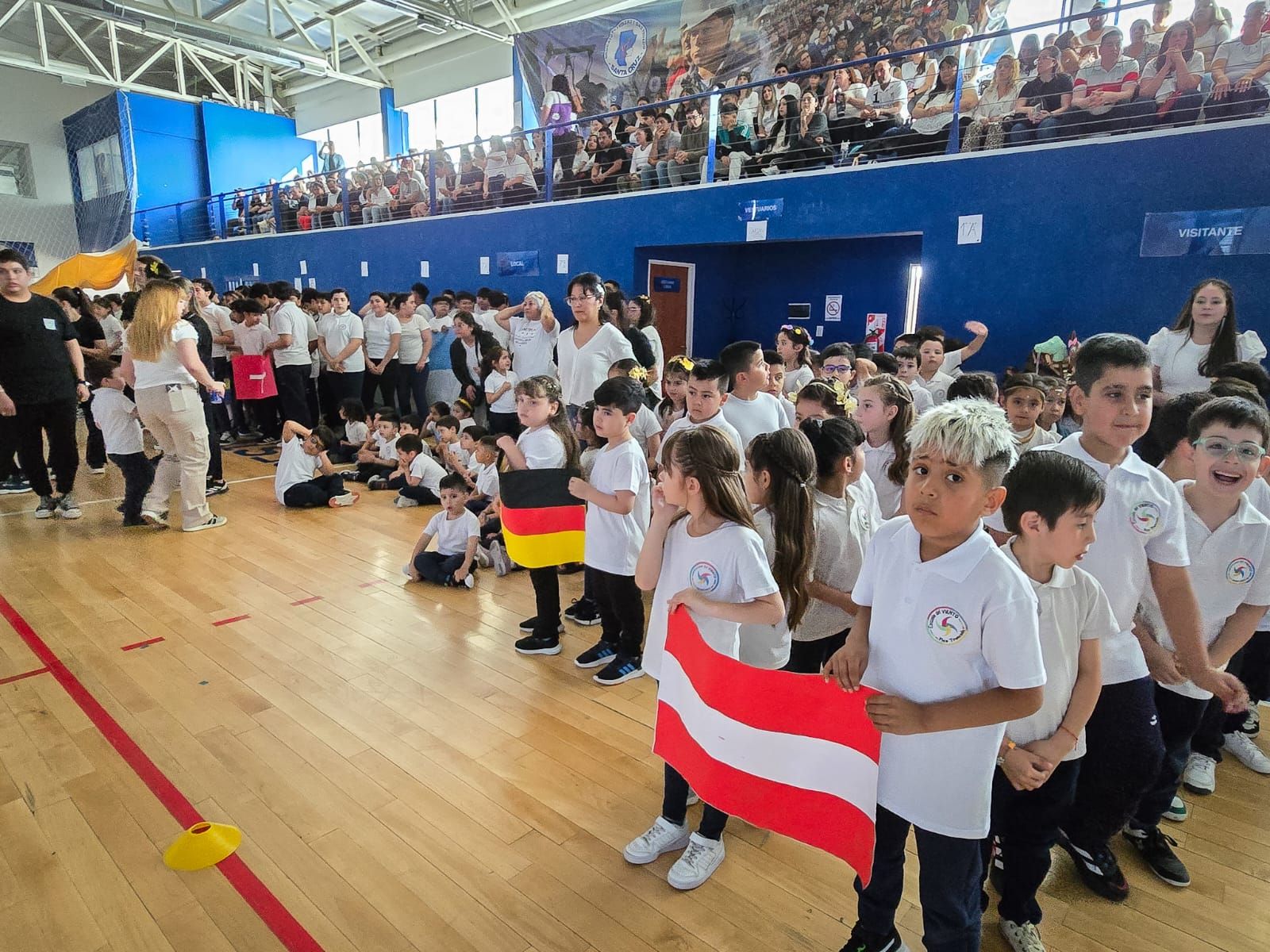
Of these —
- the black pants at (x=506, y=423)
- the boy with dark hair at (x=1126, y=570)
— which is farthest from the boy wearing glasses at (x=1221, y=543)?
the black pants at (x=506, y=423)

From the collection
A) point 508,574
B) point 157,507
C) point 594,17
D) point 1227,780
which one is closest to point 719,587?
point 1227,780

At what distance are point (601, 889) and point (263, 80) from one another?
73.6 ft

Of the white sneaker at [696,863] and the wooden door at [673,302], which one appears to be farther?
the wooden door at [673,302]

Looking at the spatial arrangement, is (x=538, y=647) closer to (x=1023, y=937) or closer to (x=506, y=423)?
(x=1023, y=937)

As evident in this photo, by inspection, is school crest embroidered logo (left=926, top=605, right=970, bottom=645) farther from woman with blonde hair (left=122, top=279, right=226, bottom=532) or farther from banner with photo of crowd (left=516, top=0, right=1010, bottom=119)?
banner with photo of crowd (left=516, top=0, right=1010, bottom=119)

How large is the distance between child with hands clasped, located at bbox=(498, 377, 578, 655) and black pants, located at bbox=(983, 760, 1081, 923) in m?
2.23

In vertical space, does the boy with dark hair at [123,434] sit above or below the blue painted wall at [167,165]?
below

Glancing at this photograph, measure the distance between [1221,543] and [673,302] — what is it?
7.97m

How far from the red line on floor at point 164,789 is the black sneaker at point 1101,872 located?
7.17ft

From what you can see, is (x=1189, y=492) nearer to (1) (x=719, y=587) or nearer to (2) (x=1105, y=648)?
(2) (x=1105, y=648)

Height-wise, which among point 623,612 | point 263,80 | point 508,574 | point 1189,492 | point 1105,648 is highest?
point 263,80

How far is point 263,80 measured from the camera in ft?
61.9

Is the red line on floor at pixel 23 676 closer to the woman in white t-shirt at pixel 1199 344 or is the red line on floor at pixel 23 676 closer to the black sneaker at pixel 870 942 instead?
the black sneaker at pixel 870 942

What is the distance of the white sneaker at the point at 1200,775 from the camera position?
101 inches
